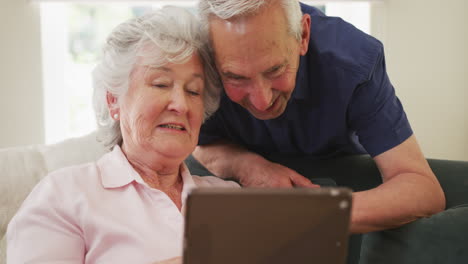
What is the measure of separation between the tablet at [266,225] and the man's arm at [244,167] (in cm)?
82

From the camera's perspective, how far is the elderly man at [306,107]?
50.2 inches

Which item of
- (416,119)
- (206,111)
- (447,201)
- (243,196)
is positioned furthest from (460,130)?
(243,196)

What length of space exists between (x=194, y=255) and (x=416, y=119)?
297cm

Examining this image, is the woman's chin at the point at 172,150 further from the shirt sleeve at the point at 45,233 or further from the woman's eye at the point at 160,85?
the shirt sleeve at the point at 45,233

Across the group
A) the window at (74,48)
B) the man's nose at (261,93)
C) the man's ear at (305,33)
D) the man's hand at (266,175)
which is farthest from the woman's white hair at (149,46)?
the window at (74,48)

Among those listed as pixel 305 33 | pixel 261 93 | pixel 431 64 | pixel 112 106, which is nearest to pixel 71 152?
pixel 112 106

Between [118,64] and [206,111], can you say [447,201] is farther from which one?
[118,64]

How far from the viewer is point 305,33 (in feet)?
4.76

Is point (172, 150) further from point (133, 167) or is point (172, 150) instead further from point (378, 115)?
point (378, 115)

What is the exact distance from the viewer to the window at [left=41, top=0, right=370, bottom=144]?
334cm

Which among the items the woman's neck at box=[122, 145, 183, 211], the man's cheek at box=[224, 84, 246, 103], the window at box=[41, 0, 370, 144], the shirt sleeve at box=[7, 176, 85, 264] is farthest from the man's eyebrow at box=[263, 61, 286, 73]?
the window at box=[41, 0, 370, 144]

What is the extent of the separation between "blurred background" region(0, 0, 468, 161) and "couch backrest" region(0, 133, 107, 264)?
161cm

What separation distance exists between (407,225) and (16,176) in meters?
1.18

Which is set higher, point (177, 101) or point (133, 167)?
point (177, 101)
